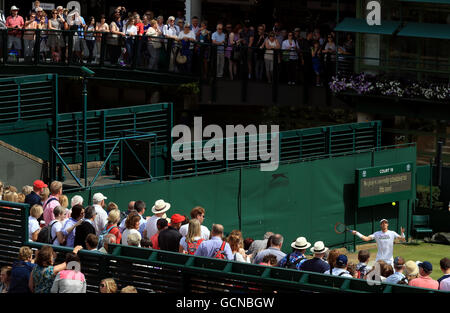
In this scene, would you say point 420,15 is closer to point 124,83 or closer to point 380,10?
point 380,10

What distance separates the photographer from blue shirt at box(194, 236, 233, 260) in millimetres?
15570

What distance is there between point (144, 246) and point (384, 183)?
1312 cm

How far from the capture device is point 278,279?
13305mm

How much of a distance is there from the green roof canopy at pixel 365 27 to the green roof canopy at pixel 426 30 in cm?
38

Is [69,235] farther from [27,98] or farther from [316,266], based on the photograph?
[27,98]

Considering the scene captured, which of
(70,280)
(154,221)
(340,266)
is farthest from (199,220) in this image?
(70,280)

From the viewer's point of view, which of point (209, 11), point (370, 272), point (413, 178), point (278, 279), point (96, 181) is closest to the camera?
point (278, 279)

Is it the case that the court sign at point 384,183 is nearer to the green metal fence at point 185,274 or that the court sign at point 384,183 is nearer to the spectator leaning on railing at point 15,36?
the spectator leaning on railing at point 15,36

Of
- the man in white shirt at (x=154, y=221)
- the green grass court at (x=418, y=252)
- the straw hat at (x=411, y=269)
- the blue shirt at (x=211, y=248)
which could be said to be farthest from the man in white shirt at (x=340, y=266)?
the green grass court at (x=418, y=252)

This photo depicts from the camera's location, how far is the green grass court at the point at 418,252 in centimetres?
2630

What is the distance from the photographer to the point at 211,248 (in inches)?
614

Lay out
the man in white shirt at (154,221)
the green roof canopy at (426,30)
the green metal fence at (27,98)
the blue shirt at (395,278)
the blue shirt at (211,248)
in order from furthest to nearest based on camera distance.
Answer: the green roof canopy at (426,30), the green metal fence at (27,98), the man in white shirt at (154,221), the blue shirt at (211,248), the blue shirt at (395,278)
